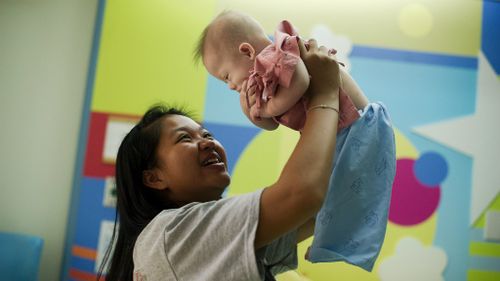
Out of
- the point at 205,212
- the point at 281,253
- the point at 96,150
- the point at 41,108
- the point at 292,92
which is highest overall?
the point at 292,92

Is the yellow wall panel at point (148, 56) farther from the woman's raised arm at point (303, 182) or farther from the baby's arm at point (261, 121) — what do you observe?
the woman's raised arm at point (303, 182)

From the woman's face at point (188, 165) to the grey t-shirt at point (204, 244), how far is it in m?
0.15

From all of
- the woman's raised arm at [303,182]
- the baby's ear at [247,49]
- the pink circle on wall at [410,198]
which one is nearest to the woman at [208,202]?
the woman's raised arm at [303,182]

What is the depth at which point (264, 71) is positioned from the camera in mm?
880

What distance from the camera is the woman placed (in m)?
0.76

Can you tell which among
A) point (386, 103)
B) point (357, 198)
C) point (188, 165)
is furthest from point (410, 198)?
point (188, 165)

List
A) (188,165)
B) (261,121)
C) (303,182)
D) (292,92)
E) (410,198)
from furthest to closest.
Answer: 1. (410,198)
2. (188,165)
3. (261,121)
4. (292,92)
5. (303,182)

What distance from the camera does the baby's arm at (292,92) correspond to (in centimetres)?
83

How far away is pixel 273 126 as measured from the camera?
99 centimetres

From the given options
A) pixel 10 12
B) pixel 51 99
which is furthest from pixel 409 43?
pixel 10 12

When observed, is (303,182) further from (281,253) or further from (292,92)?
(281,253)

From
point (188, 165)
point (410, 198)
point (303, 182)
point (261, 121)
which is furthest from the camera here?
point (410, 198)

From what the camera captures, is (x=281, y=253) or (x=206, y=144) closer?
(x=281, y=253)

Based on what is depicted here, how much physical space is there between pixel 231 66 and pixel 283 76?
248 millimetres
